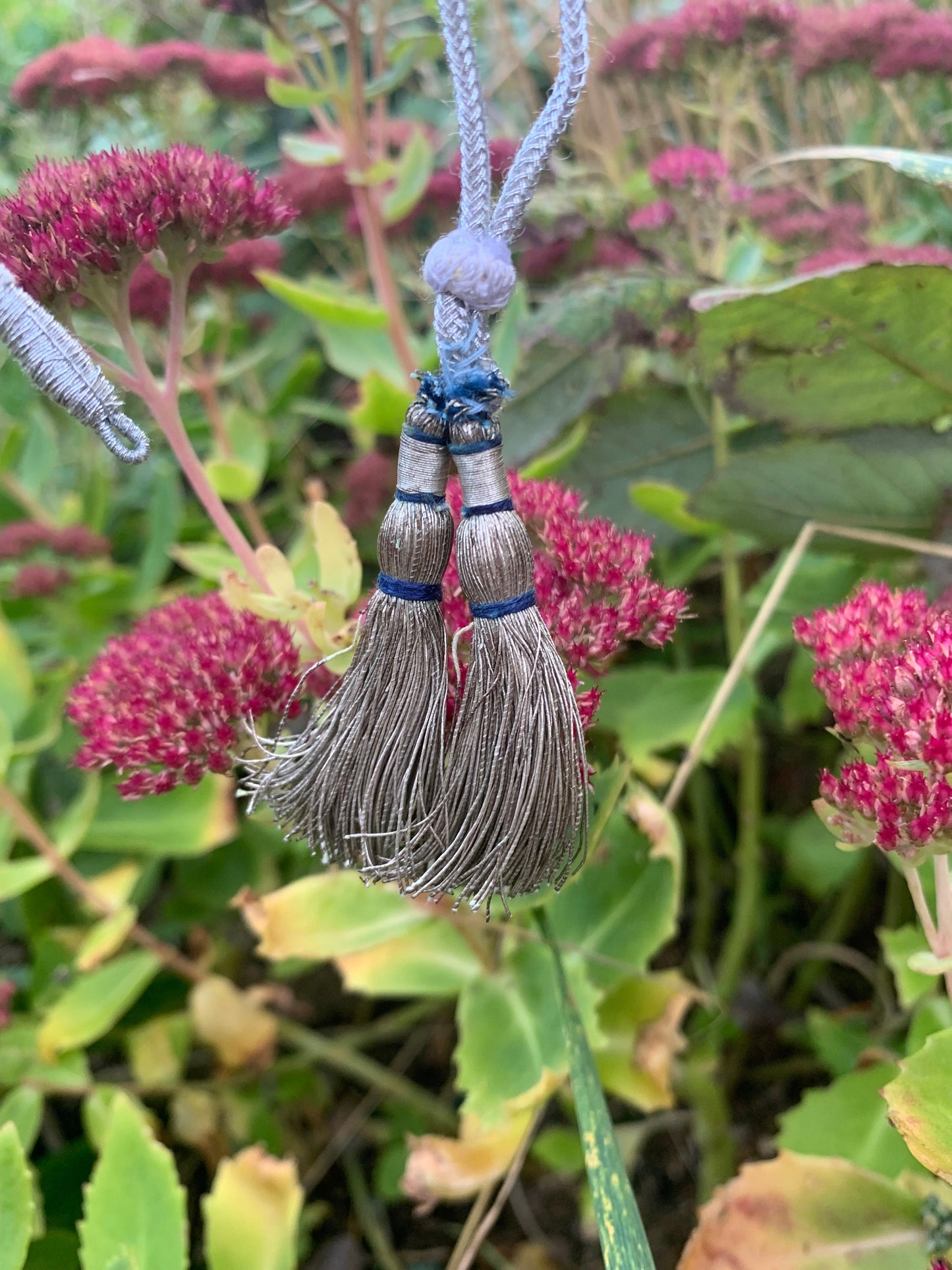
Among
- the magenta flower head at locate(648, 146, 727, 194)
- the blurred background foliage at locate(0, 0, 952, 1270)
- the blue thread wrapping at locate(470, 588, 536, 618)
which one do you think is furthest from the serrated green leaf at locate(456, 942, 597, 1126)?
the magenta flower head at locate(648, 146, 727, 194)

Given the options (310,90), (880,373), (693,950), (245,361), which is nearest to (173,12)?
(245,361)

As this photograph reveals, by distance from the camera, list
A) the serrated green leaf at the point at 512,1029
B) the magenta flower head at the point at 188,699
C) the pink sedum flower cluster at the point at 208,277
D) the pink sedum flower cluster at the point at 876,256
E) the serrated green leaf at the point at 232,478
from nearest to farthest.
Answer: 1. the magenta flower head at the point at 188,699
2. the serrated green leaf at the point at 512,1029
3. the pink sedum flower cluster at the point at 876,256
4. the pink sedum flower cluster at the point at 208,277
5. the serrated green leaf at the point at 232,478

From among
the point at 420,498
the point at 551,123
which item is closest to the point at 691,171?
the point at 551,123

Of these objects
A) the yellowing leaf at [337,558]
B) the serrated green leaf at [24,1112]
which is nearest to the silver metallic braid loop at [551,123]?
the yellowing leaf at [337,558]

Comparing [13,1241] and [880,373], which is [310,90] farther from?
[13,1241]

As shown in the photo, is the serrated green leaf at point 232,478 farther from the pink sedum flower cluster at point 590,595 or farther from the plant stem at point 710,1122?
the plant stem at point 710,1122

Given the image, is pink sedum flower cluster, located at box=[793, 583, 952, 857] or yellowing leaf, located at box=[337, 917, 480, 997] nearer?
pink sedum flower cluster, located at box=[793, 583, 952, 857]

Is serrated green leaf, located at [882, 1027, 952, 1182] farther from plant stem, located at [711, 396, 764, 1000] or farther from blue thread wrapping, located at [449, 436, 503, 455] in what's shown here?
plant stem, located at [711, 396, 764, 1000]

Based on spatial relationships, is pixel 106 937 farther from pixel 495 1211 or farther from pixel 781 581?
pixel 781 581
